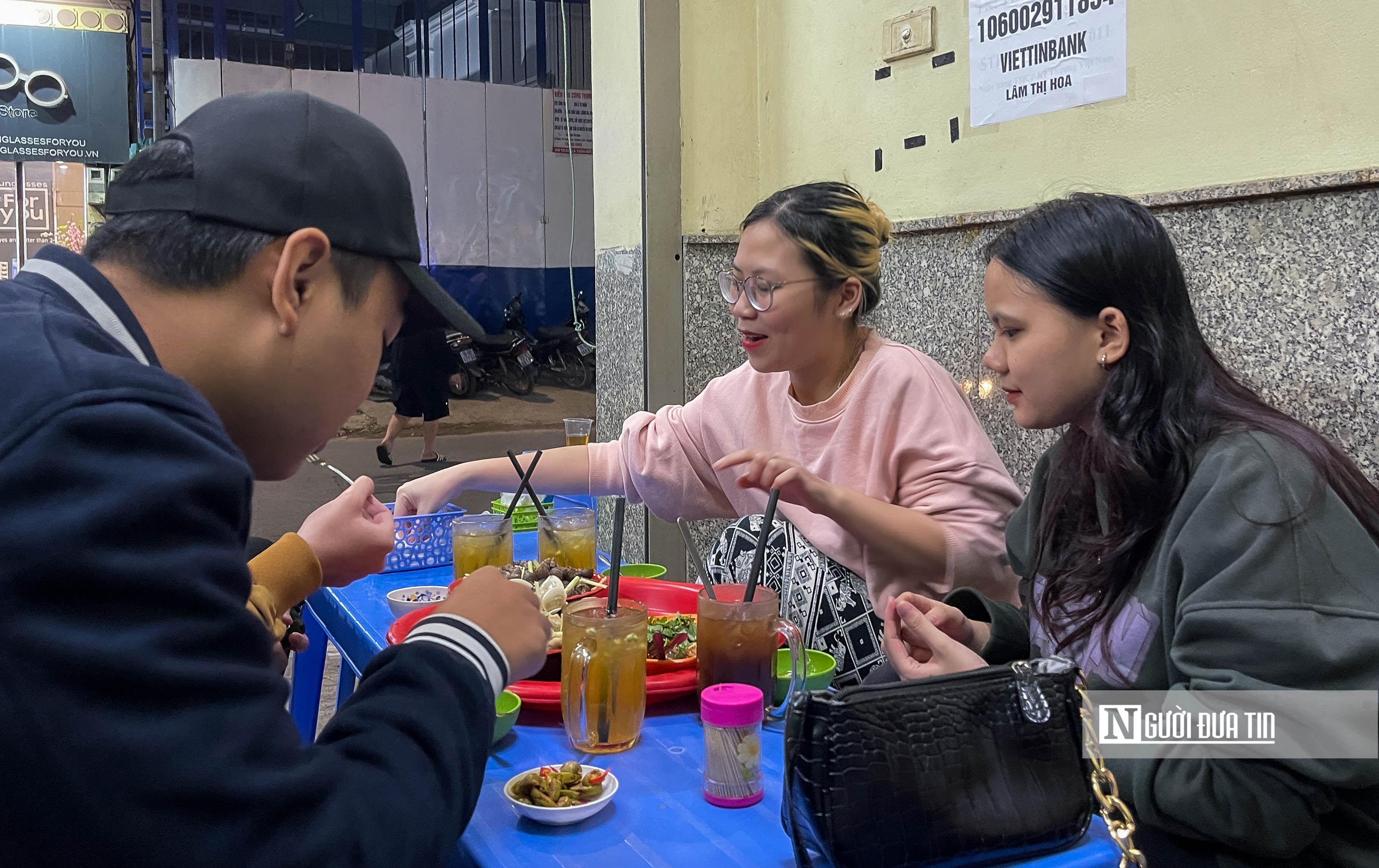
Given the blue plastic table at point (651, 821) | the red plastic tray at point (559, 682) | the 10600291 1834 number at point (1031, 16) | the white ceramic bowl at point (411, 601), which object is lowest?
the blue plastic table at point (651, 821)

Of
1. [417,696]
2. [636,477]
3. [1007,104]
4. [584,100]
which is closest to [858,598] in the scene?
[636,477]

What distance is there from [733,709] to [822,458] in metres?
1.12

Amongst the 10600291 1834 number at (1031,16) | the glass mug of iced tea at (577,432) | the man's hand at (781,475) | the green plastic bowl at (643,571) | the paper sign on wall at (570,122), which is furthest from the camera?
the paper sign on wall at (570,122)

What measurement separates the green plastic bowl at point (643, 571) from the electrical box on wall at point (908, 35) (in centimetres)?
172

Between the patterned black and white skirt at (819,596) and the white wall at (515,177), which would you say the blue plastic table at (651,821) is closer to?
the patterned black and white skirt at (819,596)

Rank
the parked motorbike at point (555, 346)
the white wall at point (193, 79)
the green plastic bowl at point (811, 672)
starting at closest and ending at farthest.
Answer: the green plastic bowl at point (811, 672)
the white wall at point (193, 79)
the parked motorbike at point (555, 346)

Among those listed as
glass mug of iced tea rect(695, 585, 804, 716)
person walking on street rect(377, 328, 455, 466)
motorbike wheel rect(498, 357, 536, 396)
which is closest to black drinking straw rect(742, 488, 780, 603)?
glass mug of iced tea rect(695, 585, 804, 716)

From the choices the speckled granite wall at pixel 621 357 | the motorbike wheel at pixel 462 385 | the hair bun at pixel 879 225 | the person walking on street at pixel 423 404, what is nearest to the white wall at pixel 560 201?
the motorbike wheel at pixel 462 385

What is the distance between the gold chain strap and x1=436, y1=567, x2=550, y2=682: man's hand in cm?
58

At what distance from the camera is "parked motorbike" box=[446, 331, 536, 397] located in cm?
773

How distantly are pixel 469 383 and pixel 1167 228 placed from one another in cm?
634

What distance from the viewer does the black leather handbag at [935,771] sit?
948 mm

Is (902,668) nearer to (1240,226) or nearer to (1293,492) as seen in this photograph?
(1293,492)

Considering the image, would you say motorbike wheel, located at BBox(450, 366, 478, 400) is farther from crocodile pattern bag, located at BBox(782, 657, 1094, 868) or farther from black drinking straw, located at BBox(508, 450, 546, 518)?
crocodile pattern bag, located at BBox(782, 657, 1094, 868)
